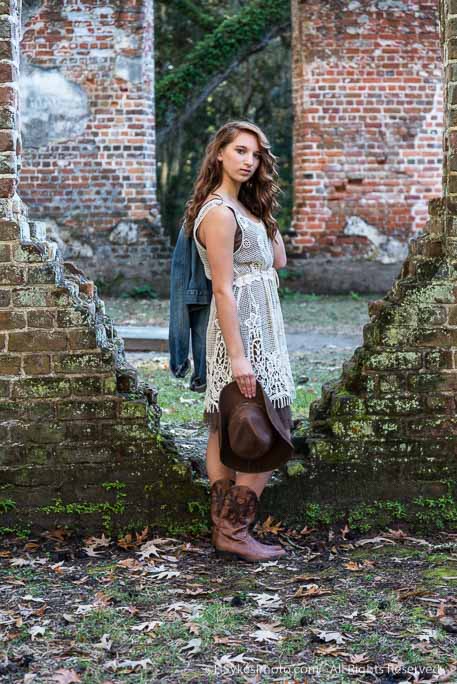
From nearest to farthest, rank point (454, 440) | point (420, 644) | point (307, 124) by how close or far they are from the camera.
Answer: point (420, 644)
point (454, 440)
point (307, 124)

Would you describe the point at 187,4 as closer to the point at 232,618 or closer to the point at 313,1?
the point at 313,1

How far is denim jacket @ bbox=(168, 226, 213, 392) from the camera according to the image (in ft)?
14.2

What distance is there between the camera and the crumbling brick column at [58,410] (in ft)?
14.7

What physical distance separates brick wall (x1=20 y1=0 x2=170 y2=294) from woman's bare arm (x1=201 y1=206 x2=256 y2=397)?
954cm

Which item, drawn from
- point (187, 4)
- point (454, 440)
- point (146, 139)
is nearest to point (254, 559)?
point (454, 440)

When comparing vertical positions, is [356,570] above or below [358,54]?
below

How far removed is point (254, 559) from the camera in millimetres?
4219

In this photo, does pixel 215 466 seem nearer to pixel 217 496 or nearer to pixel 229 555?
pixel 217 496

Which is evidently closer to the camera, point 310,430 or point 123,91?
point 310,430

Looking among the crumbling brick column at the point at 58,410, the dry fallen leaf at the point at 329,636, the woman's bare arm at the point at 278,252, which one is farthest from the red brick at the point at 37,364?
the dry fallen leaf at the point at 329,636

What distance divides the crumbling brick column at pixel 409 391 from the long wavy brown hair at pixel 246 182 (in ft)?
2.45

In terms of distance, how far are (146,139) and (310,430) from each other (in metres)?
9.27

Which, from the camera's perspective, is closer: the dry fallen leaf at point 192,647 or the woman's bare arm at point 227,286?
the dry fallen leaf at point 192,647

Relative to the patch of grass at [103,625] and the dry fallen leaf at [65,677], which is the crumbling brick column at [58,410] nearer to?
the patch of grass at [103,625]
